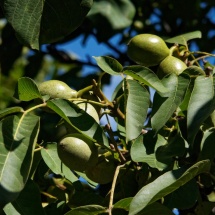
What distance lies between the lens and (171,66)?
5.49 ft

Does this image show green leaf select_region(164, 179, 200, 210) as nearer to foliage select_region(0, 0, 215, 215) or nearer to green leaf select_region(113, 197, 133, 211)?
foliage select_region(0, 0, 215, 215)

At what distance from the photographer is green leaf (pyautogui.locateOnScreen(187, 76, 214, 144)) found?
1.39 m

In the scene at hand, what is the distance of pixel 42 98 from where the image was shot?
1.55 metres

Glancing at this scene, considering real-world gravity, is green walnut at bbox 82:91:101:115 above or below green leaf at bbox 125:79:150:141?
below

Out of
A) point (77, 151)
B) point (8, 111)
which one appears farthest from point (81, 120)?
point (8, 111)

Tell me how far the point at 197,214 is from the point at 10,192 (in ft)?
1.98

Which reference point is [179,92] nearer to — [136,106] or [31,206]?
[136,106]

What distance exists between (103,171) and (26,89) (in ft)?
0.98

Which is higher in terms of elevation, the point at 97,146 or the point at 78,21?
the point at 78,21

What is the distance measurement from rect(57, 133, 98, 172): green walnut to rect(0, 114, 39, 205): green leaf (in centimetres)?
10

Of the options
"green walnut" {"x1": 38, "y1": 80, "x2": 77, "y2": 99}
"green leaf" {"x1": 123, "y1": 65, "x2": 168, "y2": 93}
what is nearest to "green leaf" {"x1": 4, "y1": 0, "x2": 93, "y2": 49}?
"green walnut" {"x1": 38, "y1": 80, "x2": 77, "y2": 99}

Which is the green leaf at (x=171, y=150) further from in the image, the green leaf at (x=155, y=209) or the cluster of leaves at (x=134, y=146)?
the green leaf at (x=155, y=209)

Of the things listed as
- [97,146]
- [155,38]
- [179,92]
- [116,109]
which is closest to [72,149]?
[97,146]

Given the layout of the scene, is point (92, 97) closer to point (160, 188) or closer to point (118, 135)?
point (118, 135)
